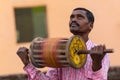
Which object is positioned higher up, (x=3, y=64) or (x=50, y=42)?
(x=50, y=42)

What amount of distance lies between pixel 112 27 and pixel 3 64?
257cm

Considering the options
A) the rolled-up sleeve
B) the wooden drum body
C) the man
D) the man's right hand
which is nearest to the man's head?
the man

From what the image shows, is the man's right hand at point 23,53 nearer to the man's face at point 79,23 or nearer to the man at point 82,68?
the man at point 82,68

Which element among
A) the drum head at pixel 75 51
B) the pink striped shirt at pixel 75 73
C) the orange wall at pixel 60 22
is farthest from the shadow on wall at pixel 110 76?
the drum head at pixel 75 51

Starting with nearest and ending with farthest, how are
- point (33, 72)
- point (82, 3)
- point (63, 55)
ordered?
point (63, 55)
point (33, 72)
point (82, 3)

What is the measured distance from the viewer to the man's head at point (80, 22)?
15.1ft

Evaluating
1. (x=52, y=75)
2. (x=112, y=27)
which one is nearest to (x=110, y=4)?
(x=112, y=27)

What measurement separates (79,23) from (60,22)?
838cm

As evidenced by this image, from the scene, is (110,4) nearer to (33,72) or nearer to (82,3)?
(82,3)

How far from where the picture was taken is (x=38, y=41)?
468 cm

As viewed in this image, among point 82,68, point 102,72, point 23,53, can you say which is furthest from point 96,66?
point 23,53

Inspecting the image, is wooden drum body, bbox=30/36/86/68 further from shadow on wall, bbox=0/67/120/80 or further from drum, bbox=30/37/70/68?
shadow on wall, bbox=0/67/120/80

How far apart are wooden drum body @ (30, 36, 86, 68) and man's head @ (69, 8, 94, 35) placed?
3.9 inches

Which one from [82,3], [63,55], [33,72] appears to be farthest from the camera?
[82,3]
